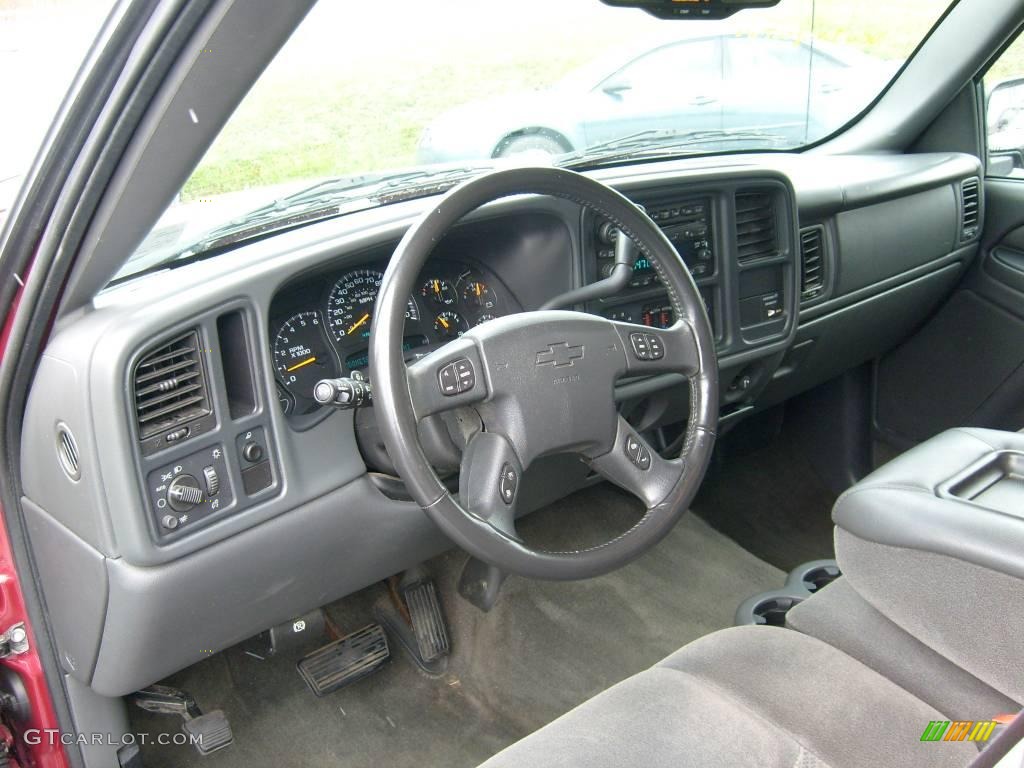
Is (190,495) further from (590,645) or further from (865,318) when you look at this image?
(865,318)

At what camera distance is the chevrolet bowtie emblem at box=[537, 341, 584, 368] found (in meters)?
1.50

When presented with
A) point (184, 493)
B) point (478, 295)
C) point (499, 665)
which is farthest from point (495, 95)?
point (499, 665)

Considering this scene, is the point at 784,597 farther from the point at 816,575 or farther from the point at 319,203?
the point at 319,203

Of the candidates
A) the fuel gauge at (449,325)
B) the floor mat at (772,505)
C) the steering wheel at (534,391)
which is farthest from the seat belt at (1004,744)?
the floor mat at (772,505)

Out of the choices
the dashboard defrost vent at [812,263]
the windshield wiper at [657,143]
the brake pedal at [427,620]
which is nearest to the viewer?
the windshield wiper at [657,143]

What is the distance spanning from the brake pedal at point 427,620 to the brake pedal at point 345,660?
9 centimetres

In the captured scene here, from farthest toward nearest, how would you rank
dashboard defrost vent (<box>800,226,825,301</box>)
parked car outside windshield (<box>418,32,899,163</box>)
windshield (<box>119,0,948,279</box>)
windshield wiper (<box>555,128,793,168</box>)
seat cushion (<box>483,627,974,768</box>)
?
dashboard defrost vent (<box>800,226,825,301</box>), windshield wiper (<box>555,128,793,168</box>), parked car outside windshield (<box>418,32,899,163</box>), windshield (<box>119,0,948,279</box>), seat cushion (<box>483,627,974,768</box>)

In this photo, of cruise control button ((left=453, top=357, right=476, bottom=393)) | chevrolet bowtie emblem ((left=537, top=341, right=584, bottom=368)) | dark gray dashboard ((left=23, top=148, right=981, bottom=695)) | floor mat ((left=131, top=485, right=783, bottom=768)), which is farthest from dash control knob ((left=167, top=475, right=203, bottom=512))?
floor mat ((left=131, top=485, right=783, bottom=768))

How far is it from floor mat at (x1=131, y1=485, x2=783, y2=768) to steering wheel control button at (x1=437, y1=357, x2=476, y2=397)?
1.16 m

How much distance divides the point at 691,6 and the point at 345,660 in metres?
1.62

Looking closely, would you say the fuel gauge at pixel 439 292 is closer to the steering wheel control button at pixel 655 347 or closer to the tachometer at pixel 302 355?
the tachometer at pixel 302 355

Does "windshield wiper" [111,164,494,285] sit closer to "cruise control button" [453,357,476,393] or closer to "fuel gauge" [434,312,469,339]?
"fuel gauge" [434,312,469,339]

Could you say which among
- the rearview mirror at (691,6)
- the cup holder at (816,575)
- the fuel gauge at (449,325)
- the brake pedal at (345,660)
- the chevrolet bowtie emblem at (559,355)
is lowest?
the brake pedal at (345,660)

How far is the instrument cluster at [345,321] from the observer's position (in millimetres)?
1722
